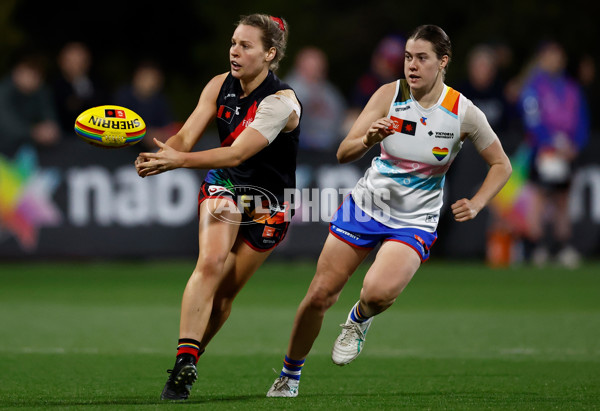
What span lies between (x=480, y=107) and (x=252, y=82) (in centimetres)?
895

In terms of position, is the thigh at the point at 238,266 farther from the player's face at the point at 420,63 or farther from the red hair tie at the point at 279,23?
the player's face at the point at 420,63

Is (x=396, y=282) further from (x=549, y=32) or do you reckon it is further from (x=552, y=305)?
(x=549, y=32)

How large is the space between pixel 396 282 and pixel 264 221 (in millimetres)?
977

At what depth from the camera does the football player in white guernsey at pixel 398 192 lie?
6.98m

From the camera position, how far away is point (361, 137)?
22.7ft

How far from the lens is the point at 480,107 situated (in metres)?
15.7

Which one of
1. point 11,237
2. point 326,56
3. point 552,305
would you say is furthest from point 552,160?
point 326,56

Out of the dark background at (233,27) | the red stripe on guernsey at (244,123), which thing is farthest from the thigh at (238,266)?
the dark background at (233,27)

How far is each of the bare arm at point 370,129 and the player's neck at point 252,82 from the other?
0.71 meters

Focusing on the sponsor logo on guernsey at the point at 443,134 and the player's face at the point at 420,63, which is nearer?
the player's face at the point at 420,63

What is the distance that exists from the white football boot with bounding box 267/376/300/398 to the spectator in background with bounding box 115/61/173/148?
8647 mm

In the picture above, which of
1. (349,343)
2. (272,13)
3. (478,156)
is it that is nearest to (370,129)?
(349,343)

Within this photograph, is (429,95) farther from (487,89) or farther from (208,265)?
(487,89)

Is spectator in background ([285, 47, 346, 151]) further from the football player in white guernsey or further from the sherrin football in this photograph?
the sherrin football
